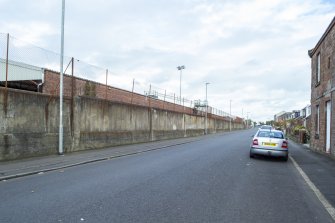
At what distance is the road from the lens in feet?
20.9

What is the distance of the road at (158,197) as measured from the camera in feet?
20.9

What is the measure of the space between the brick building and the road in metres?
8.85

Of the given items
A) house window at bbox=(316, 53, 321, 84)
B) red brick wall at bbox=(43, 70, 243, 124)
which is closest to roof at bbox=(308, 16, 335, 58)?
house window at bbox=(316, 53, 321, 84)

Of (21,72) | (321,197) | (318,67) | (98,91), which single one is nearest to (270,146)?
(321,197)

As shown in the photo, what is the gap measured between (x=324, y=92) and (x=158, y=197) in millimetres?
16676

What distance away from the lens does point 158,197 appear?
25.8 ft

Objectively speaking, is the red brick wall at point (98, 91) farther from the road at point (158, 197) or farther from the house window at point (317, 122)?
the house window at point (317, 122)

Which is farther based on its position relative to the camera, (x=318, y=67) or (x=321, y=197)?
(x=318, y=67)

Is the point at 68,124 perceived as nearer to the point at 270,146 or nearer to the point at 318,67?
the point at 270,146

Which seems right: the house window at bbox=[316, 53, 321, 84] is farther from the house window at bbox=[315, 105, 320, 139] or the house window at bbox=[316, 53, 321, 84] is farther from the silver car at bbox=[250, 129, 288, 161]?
the silver car at bbox=[250, 129, 288, 161]

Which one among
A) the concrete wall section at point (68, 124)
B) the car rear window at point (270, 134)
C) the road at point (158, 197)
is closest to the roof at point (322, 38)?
the car rear window at point (270, 134)

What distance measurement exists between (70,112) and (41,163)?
593 cm

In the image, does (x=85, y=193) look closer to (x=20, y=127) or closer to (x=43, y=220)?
(x=43, y=220)

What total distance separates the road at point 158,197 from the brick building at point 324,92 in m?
8.85
